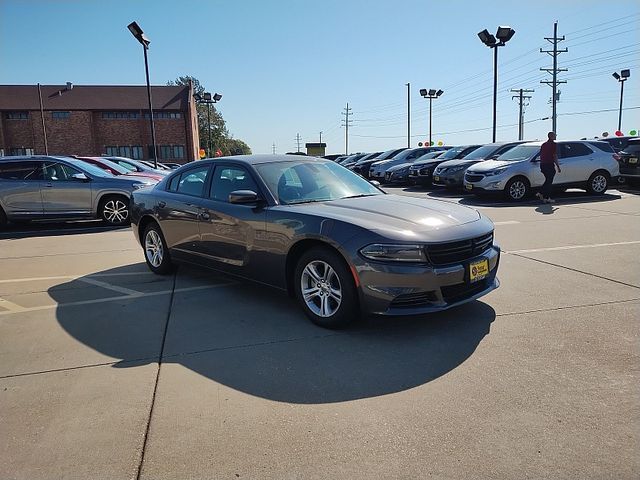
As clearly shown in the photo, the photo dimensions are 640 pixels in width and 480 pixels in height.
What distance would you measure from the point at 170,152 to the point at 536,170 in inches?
1847

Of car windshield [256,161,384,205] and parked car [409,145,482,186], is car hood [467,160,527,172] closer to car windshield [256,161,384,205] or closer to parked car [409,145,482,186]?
parked car [409,145,482,186]

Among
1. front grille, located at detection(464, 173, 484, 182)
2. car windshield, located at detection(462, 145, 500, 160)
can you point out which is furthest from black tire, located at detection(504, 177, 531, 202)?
car windshield, located at detection(462, 145, 500, 160)

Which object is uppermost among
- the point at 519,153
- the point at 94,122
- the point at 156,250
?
the point at 94,122

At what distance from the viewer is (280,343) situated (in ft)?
12.9

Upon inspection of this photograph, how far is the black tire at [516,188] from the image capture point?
1319cm

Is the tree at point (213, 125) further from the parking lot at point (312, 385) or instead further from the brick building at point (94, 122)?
the parking lot at point (312, 385)

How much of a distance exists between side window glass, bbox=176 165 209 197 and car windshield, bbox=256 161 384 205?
89 centimetres

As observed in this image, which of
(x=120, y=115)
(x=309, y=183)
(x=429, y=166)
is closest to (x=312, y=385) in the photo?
(x=309, y=183)

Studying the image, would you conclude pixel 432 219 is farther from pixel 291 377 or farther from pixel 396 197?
pixel 291 377

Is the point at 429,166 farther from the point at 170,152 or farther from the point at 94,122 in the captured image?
the point at 94,122

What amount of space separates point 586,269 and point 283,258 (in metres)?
3.90

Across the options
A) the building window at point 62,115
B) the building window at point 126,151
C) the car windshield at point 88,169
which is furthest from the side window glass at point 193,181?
the building window at point 62,115

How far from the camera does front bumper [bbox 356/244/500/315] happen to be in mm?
3777

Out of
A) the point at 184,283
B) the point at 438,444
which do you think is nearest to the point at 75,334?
the point at 184,283
